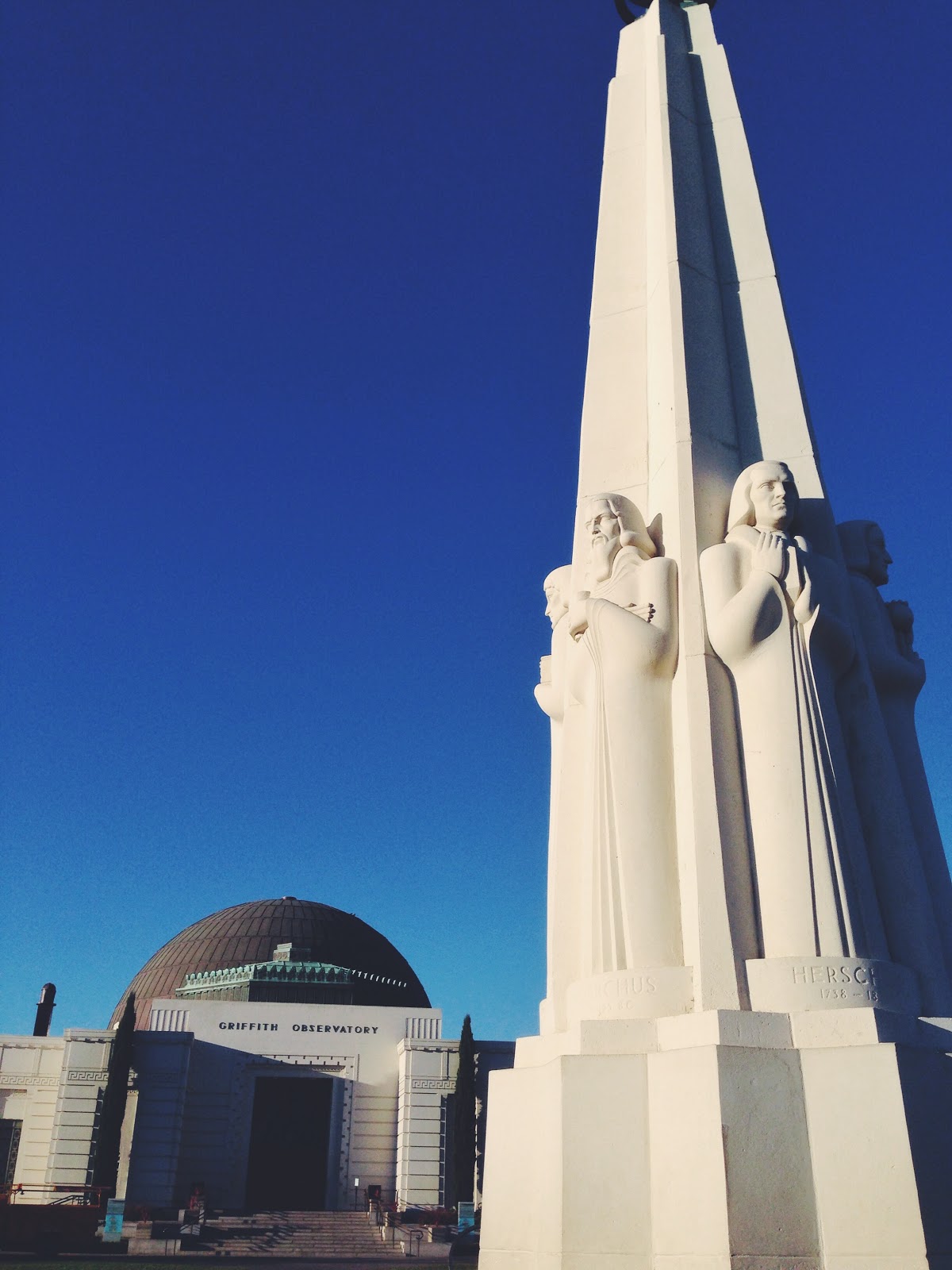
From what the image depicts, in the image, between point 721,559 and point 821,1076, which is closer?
point 821,1076

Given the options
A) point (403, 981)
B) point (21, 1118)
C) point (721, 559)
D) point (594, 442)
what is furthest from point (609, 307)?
point (403, 981)

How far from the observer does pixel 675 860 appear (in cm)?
539

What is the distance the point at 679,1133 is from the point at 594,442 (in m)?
4.85

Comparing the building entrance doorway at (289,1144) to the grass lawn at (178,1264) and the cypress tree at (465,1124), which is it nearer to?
the cypress tree at (465,1124)

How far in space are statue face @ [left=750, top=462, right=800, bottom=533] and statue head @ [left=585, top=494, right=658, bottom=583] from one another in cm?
70

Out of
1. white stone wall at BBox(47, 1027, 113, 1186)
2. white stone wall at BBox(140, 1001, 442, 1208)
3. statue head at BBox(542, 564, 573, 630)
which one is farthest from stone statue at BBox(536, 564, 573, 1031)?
Result: white stone wall at BBox(47, 1027, 113, 1186)

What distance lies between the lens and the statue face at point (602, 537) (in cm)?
638

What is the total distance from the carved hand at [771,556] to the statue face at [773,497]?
0.12 meters

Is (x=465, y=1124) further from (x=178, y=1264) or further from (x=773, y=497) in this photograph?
(x=773, y=497)

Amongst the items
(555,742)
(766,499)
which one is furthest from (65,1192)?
(766,499)

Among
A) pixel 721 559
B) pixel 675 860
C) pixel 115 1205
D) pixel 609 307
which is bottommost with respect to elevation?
pixel 115 1205

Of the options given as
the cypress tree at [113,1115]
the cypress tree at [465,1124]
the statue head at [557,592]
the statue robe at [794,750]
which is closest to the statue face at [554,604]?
the statue head at [557,592]

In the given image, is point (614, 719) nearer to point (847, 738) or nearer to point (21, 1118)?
point (847, 738)

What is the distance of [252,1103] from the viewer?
2927 centimetres
